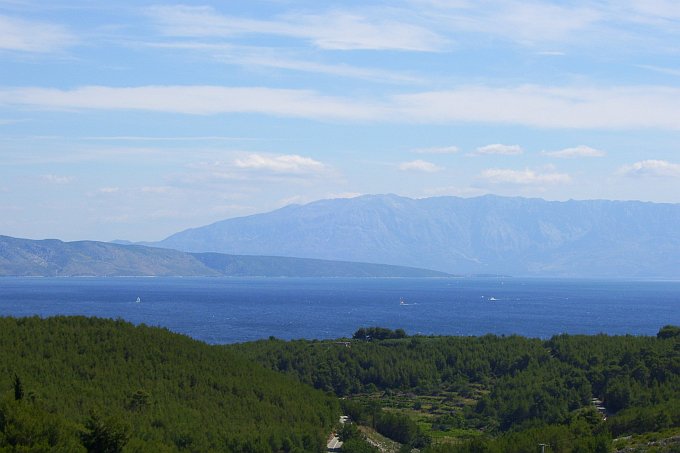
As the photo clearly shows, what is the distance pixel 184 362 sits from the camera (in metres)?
88.8

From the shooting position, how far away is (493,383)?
385 ft

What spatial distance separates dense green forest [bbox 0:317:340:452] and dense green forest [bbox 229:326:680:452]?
8.61 m

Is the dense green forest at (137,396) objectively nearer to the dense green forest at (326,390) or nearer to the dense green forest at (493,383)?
the dense green forest at (326,390)

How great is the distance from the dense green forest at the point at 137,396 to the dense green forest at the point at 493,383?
8.61 m

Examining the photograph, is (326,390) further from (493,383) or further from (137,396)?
(137,396)

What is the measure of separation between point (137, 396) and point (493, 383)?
55.6 meters

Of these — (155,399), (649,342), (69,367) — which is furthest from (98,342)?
(649,342)

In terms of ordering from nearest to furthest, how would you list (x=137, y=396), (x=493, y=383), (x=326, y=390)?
1. (x=137, y=396)
2. (x=493, y=383)
3. (x=326, y=390)

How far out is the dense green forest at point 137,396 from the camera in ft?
192

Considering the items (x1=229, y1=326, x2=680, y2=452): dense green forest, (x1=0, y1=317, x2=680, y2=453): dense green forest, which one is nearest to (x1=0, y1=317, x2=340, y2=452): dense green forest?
(x1=0, y1=317, x2=680, y2=453): dense green forest

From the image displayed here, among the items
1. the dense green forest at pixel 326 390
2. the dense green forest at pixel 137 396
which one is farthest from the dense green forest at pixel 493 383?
the dense green forest at pixel 137 396

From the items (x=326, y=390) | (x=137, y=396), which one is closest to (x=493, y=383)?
(x=326, y=390)

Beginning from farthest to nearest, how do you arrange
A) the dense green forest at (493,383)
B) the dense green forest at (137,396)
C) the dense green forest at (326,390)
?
1. the dense green forest at (493,383)
2. the dense green forest at (326,390)
3. the dense green forest at (137,396)

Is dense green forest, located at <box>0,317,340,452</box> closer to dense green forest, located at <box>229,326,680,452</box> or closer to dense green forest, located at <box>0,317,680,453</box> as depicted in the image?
dense green forest, located at <box>0,317,680,453</box>
